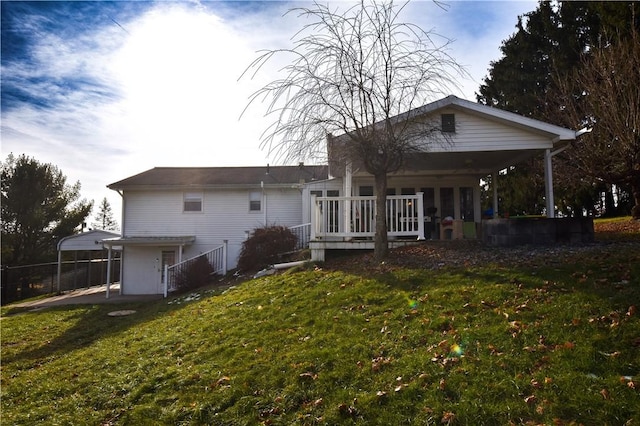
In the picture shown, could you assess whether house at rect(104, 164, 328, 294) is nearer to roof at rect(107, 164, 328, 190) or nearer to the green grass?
roof at rect(107, 164, 328, 190)

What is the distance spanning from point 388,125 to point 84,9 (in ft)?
19.4

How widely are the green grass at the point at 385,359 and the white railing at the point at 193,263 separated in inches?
289

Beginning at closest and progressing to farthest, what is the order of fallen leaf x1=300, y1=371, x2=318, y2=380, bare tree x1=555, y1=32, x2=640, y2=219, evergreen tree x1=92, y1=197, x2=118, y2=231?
fallen leaf x1=300, y1=371, x2=318, y2=380
bare tree x1=555, y1=32, x2=640, y2=219
evergreen tree x1=92, y1=197, x2=118, y2=231

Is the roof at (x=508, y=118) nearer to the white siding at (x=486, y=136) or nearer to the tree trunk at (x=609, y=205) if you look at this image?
the white siding at (x=486, y=136)

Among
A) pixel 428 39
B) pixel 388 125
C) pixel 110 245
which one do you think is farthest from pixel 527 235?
pixel 110 245

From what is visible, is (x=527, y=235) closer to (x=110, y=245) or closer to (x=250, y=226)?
(x=250, y=226)

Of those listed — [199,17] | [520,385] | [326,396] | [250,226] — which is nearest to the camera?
[520,385]

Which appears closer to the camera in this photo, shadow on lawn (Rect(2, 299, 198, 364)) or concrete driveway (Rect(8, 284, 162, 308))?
shadow on lawn (Rect(2, 299, 198, 364))

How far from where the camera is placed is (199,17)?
7648mm

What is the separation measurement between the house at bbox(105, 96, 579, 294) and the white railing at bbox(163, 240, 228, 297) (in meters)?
0.08

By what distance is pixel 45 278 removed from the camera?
2077cm

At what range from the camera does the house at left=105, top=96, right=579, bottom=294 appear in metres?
11.2

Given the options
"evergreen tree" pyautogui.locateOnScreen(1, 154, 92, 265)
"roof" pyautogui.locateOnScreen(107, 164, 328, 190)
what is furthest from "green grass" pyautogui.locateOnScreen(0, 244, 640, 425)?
"evergreen tree" pyautogui.locateOnScreen(1, 154, 92, 265)

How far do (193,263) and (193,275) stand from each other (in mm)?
595
